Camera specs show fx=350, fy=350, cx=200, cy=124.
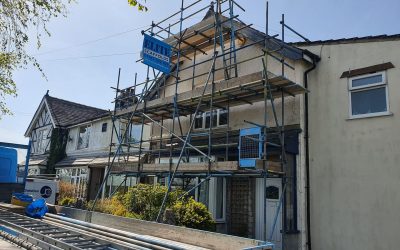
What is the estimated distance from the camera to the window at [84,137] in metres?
23.4

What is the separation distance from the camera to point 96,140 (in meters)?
22.2

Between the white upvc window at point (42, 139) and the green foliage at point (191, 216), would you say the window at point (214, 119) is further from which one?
the white upvc window at point (42, 139)

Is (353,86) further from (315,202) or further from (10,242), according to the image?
(10,242)

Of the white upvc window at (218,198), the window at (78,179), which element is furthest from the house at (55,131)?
the white upvc window at (218,198)

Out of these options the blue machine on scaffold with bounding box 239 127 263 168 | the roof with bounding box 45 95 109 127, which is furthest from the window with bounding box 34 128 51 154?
the blue machine on scaffold with bounding box 239 127 263 168

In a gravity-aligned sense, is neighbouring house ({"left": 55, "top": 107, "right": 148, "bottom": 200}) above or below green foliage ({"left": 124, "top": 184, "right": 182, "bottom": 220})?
above

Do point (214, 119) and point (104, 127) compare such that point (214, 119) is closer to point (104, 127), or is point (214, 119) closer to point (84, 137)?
point (104, 127)

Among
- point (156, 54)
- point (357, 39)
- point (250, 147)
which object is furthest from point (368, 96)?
point (156, 54)

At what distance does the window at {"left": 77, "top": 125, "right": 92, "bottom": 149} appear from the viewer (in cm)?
2343

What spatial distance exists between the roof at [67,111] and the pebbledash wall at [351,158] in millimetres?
19673

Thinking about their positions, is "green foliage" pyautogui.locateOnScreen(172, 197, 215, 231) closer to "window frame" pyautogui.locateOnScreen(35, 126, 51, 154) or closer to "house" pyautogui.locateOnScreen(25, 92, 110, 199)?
"house" pyautogui.locateOnScreen(25, 92, 110, 199)

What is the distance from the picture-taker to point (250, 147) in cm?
934

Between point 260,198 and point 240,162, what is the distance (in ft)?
9.38

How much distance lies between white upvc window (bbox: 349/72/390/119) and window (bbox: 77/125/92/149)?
17751 millimetres
